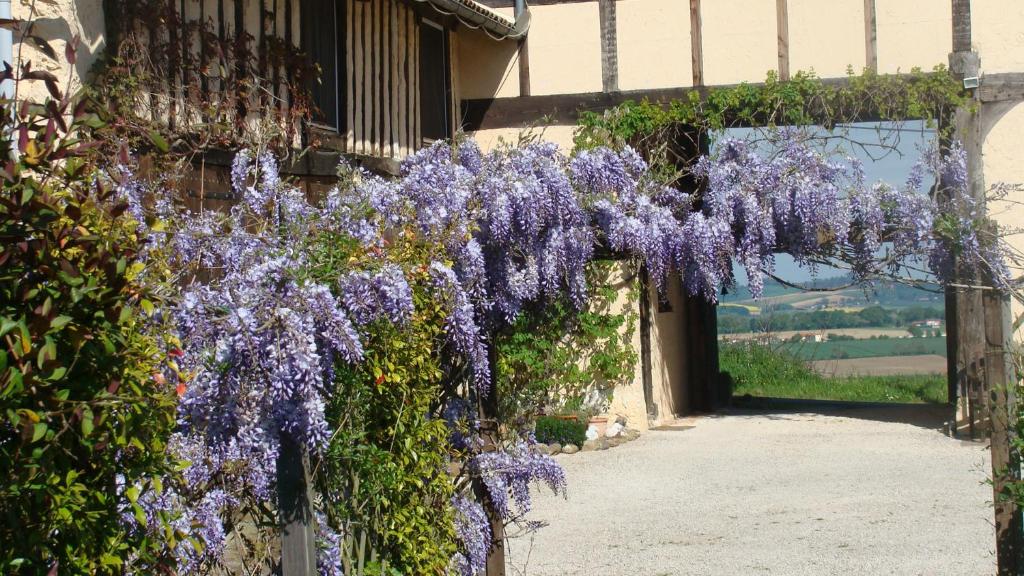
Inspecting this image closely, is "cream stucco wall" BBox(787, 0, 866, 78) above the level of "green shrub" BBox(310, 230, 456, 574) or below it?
above

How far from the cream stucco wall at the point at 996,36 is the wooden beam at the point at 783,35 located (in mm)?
1546

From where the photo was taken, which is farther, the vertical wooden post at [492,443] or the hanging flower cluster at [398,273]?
the vertical wooden post at [492,443]

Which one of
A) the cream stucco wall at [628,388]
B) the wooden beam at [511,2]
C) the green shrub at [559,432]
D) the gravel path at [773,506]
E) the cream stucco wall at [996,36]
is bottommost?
the gravel path at [773,506]

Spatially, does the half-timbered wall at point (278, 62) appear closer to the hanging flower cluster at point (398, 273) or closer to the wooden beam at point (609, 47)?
the hanging flower cluster at point (398, 273)

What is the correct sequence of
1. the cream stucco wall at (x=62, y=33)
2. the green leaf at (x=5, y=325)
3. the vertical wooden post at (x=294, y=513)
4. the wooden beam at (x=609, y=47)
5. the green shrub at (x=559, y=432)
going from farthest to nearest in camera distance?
the wooden beam at (x=609, y=47) → the green shrub at (x=559, y=432) → the cream stucco wall at (x=62, y=33) → the vertical wooden post at (x=294, y=513) → the green leaf at (x=5, y=325)

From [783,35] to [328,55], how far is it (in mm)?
4072

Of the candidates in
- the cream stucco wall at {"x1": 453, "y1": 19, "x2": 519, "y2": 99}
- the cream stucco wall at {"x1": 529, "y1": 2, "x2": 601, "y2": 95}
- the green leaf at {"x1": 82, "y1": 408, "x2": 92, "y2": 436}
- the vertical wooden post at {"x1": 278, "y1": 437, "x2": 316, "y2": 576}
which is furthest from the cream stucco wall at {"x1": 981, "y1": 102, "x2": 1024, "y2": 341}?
the green leaf at {"x1": 82, "y1": 408, "x2": 92, "y2": 436}

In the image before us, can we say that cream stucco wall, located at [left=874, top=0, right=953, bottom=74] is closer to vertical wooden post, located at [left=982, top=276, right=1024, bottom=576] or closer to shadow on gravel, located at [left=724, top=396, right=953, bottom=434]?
shadow on gravel, located at [left=724, top=396, right=953, bottom=434]

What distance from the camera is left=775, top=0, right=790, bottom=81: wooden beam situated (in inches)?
375

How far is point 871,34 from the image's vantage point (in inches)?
370

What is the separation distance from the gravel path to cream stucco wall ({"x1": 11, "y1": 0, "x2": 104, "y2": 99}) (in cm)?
322

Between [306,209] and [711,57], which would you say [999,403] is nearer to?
[306,209]

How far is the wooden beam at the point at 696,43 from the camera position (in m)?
9.67

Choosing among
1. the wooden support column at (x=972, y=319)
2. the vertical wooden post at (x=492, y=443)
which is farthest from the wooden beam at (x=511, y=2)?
the vertical wooden post at (x=492, y=443)
